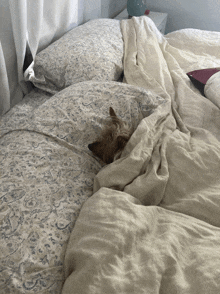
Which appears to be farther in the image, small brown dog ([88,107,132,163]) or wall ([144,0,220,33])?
wall ([144,0,220,33])

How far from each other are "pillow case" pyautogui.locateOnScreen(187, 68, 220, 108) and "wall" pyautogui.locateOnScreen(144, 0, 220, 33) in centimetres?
206

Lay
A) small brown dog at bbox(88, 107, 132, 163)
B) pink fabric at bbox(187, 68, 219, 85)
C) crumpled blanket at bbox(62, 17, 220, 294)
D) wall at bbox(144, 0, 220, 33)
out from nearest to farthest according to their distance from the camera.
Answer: crumpled blanket at bbox(62, 17, 220, 294) < small brown dog at bbox(88, 107, 132, 163) < pink fabric at bbox(187, 68, 219, 85) < wall at bbox(144, 0, 220, 33)

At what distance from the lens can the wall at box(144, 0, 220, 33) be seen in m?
3.04

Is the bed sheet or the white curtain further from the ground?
the white curtain

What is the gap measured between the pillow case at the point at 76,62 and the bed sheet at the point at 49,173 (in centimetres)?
23

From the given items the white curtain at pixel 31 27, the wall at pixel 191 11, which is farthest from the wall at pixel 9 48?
the wall at pixel 191 11

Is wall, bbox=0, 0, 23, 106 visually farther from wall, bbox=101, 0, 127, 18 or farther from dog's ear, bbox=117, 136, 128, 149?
wall, bbox=101, 0, 127, 18

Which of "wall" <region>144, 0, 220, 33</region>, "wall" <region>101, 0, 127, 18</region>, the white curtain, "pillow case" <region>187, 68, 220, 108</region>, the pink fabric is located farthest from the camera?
"wall" <region>144, 0, 220, 33</region>

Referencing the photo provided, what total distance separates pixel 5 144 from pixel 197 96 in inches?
36.3

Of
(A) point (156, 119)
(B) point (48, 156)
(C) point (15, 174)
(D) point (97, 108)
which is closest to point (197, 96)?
(A) point (156, 119)

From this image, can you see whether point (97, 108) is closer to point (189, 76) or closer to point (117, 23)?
point (189, 76)

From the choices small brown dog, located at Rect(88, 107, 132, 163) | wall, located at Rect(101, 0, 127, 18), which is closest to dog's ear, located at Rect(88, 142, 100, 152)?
small brown dog, located at Rect(88, 107, 132, 163)

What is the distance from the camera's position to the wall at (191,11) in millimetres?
3045

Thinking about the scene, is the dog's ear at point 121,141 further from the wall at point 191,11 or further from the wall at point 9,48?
the wall at point 191,11
